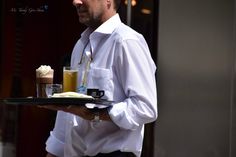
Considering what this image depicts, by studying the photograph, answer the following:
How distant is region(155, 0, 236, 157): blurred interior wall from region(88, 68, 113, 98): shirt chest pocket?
286 cm

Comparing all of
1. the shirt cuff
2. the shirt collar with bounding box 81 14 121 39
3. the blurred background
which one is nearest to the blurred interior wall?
the blurred background

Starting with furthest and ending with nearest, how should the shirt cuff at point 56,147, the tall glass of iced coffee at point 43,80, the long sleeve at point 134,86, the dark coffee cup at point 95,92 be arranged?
the shirt cuff at point 56,147 → the tall glass of iced coffee at point 43,80 → the dark coffee cup at point 95,92 → the long sleeve at point 134,86

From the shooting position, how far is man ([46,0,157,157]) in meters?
3.24

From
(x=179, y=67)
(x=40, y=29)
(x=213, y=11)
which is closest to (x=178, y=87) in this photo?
(x=179, y=67)

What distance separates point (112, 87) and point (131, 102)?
0.16 metres

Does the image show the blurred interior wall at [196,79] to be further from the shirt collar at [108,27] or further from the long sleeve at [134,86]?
the long sleeve at [134,86]

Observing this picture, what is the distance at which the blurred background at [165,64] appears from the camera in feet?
20.5

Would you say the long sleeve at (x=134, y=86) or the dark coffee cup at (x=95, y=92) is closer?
the long sleeve at (x=134, y=86)

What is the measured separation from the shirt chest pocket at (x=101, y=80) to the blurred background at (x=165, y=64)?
2796mm

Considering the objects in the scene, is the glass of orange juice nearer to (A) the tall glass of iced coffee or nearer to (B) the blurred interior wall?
(A) the tall glass of iced coffee

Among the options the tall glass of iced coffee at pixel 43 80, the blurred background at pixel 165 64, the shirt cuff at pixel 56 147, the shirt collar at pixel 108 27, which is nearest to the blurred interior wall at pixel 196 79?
the blurred background at pixel 165 64

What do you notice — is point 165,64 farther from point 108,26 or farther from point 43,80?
point 43,80

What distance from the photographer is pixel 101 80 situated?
336cm

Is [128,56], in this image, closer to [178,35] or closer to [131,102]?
[131,102]
